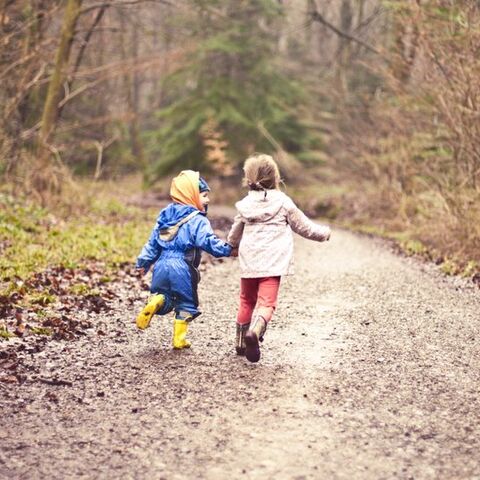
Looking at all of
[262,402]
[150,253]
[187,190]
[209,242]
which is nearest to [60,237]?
[150,253]

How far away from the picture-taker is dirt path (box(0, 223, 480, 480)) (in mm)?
3926

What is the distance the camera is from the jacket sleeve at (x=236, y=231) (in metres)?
6.07

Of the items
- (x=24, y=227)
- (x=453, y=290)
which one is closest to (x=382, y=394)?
(x=453, y=290)

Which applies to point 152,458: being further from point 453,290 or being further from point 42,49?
point 42,49

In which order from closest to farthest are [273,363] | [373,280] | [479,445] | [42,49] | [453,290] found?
[479,445] → [273,363] → [453,290] → [373,280] → [42,49]

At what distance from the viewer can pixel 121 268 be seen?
423 inches

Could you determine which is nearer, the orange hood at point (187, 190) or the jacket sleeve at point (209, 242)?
the jacket sleeve at point (209, 242)

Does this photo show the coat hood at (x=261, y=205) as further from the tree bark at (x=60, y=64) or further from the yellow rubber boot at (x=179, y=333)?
the tree bark at (x=60, y=64)

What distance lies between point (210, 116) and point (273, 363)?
18.8 m

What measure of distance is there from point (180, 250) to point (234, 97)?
19.3 m

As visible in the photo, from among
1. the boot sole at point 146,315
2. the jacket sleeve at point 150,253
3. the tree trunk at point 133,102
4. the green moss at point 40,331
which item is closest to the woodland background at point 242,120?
the tree trunk at point 133,102

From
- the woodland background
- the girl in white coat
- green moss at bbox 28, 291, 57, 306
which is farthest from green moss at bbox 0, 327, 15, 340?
the girl in white coat

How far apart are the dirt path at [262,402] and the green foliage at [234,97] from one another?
1686 centimetres

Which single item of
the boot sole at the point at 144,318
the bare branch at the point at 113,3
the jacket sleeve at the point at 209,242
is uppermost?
the bare branch at the point at 113,3
